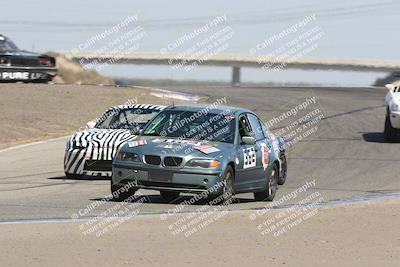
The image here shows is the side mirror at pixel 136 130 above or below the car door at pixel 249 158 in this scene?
below

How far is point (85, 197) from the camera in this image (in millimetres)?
13234

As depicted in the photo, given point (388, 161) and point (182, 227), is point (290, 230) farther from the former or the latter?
point (388, 161)

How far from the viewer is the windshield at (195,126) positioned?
13.0 metres

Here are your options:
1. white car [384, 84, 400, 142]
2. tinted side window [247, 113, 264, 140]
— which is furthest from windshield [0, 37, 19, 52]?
tinted side window [247, 113, 264, 140]

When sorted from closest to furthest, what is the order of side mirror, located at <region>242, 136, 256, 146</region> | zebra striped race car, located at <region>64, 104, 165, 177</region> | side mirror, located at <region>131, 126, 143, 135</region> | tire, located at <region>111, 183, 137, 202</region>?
tire, located at <region>111, 183, 137, 202</region>, side mirror, located at <region>242, 136, 256, 146</region>, side mirror, located at <region>131, 126, 143, 135</region>, zebra striped race car, located at <region>64, 104, 165, 177</region>

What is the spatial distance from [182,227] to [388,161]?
11006mm

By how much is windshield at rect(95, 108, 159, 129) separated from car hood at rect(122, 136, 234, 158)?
4422mm

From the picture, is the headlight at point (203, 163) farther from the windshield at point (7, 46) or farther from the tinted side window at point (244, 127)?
the windshield at point (7, 46)

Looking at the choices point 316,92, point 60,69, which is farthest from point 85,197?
point 60,69

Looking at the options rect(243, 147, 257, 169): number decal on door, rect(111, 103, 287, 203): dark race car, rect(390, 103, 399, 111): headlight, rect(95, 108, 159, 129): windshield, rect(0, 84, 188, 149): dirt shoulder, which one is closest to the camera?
rect(111, 103, 287, 203): dark race car

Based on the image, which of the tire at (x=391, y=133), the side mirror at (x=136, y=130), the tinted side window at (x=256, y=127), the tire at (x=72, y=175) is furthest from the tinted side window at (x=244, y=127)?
the tire at (x=391, y=133)

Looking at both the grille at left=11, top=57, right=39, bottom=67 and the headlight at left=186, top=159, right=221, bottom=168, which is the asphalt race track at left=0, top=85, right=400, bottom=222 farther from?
the grille at left=11, top=57, right=39, bottom=67

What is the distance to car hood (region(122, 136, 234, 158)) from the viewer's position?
40.4 ft

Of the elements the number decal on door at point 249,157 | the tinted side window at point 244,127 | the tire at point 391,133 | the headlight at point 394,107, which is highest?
the tinted side window at point 244,127
